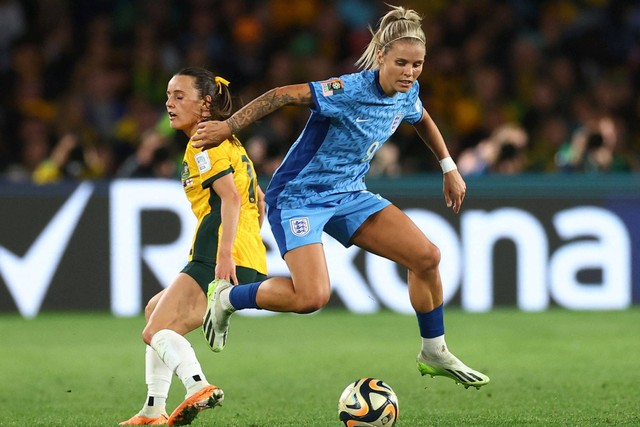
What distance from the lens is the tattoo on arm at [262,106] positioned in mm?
6348

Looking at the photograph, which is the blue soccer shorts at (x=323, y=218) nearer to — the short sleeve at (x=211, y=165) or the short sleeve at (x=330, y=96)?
the short sleeve at (x=211, y=165)

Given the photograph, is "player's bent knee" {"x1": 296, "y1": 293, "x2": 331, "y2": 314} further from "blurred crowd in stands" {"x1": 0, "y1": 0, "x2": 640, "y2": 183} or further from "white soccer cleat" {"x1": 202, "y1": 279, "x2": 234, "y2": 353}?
"blurred crowd in stands" {"x1": 0, "y1": 0, "x2": 640, "y2": 183}

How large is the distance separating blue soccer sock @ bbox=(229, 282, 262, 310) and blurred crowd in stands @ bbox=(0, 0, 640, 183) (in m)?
6.08

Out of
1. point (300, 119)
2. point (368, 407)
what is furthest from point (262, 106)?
point (300, 119)

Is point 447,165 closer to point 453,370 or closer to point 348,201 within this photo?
point 348,201

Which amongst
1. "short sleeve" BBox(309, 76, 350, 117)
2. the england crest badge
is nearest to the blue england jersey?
"short sleeve" BBox(309, 76, 350, 117)

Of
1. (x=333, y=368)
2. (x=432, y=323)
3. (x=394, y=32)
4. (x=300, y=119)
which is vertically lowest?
(x=333, y=368)

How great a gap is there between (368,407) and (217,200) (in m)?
1.43

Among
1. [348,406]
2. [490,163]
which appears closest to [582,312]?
[490,163]

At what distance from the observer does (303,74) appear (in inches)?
578

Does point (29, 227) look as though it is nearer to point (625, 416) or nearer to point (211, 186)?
point (211, 186)

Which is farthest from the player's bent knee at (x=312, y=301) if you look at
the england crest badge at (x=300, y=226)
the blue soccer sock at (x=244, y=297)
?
the england crest badge at (x=300, y=226)

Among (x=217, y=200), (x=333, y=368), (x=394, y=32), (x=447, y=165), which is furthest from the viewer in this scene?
(x=333, y=368)

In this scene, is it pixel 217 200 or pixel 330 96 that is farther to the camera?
pixel 217 200
